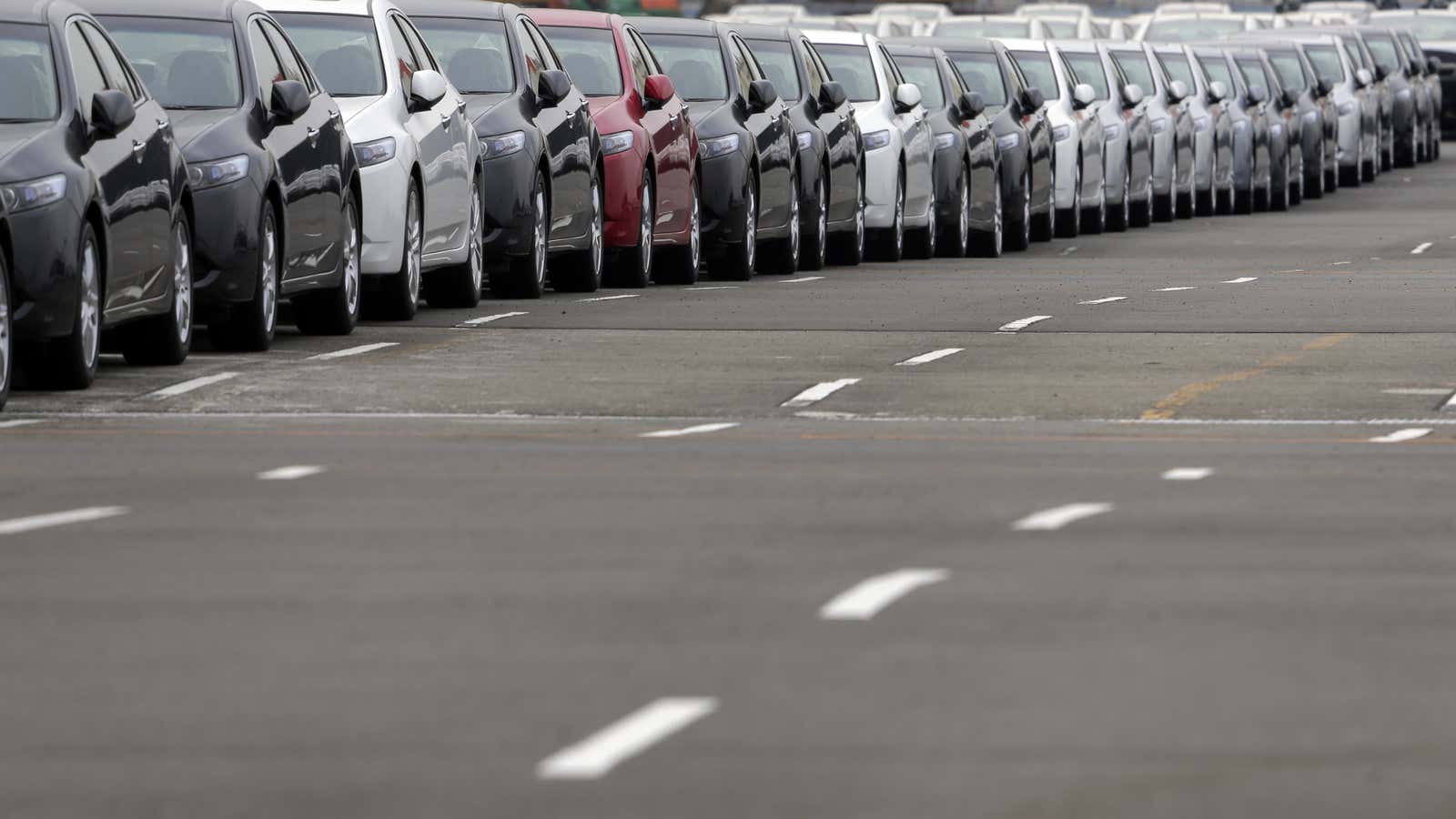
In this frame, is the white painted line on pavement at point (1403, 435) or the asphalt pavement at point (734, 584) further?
the white painted line on pavement at point (1403, 435)

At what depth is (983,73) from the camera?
33.1 meters

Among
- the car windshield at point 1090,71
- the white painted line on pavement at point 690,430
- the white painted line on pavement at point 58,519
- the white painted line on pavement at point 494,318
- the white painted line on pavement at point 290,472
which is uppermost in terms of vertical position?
the white painted line on pavement at point 58,519

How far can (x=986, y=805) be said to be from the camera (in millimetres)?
6445

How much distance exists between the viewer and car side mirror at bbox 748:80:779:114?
2583cm

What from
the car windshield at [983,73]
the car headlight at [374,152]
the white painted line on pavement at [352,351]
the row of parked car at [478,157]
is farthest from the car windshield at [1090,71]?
the white painted line on pavement at [352,351]

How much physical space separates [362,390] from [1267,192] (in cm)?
2695

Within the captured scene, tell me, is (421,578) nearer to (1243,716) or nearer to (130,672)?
(130,672)

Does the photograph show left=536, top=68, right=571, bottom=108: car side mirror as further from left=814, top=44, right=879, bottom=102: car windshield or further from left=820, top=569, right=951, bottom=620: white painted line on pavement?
left=820, top=569, right=951, bottom=620: white painted line on pavement

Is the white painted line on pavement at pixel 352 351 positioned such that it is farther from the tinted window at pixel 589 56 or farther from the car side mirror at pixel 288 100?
the tinted window at pixel 589 56

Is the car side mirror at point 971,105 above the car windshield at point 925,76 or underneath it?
underneath

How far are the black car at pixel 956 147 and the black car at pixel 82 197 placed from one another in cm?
1436

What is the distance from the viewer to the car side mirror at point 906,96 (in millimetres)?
28938

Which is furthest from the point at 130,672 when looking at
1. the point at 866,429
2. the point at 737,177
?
the point at 737,177

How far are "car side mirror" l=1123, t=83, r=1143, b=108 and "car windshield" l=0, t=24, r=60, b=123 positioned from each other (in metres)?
22.0
